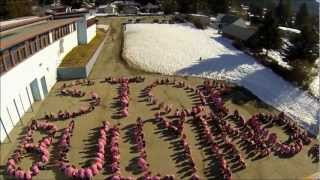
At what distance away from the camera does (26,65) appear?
1181 inches

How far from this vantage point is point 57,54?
39844mm

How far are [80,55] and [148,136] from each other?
2080cm

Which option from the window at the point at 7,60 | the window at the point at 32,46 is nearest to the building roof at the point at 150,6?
the window at the point at 32,46

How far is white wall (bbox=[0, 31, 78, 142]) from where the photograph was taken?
85.1ft

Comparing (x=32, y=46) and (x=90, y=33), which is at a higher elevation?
(x=32, y=46)

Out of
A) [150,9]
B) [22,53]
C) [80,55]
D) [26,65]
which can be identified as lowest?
[80,55]

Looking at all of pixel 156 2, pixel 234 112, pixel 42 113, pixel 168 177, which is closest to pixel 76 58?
pixel 42 113

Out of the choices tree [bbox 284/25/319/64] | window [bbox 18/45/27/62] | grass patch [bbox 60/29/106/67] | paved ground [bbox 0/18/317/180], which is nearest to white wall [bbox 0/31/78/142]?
window [bbox 18/45/27/62]

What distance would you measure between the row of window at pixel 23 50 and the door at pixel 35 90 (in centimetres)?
264

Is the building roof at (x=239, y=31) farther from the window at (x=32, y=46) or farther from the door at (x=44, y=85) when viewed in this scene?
the window at (x=32, y=46)

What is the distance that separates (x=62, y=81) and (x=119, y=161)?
17973 millimetres

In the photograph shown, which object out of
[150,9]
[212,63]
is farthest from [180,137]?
[150,9]

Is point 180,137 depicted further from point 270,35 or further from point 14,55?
point 270,35

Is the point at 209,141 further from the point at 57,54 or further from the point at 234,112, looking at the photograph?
the point at 57,54
